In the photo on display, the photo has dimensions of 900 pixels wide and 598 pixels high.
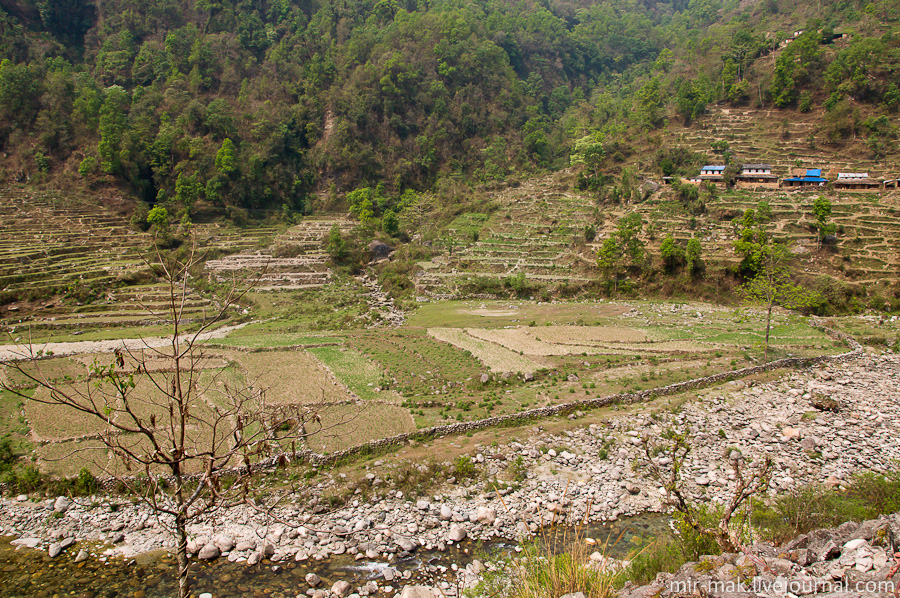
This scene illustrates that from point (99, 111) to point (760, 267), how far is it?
184ft

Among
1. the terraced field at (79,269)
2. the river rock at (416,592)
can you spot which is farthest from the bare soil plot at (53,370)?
the river rock at (416,592)

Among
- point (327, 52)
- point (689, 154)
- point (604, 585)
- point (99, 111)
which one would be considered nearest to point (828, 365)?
point (604, 585)

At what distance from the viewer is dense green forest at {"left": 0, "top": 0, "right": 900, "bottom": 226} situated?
46.6m

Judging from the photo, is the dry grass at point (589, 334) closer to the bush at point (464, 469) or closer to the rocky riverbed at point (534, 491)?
the rocky riverbed at point (534, 491)

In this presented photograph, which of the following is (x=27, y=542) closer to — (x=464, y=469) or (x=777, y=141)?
(x=464, y=469)

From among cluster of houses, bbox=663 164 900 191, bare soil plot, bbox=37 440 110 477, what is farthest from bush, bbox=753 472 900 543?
cluster of houses, bbox=663 164 900 191

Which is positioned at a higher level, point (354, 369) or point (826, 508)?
point (354, 369)

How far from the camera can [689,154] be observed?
4684 cm

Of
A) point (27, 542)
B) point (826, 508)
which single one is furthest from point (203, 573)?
point (826, 508)

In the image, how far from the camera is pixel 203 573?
10.4 metres

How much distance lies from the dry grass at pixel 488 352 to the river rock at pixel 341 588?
11.8m

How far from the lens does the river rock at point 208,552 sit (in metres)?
10.7

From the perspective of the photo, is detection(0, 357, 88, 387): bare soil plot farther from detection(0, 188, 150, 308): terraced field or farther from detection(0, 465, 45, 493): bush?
detection(0, 188, 150, 308): terraced field

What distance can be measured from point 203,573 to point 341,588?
295 cm
